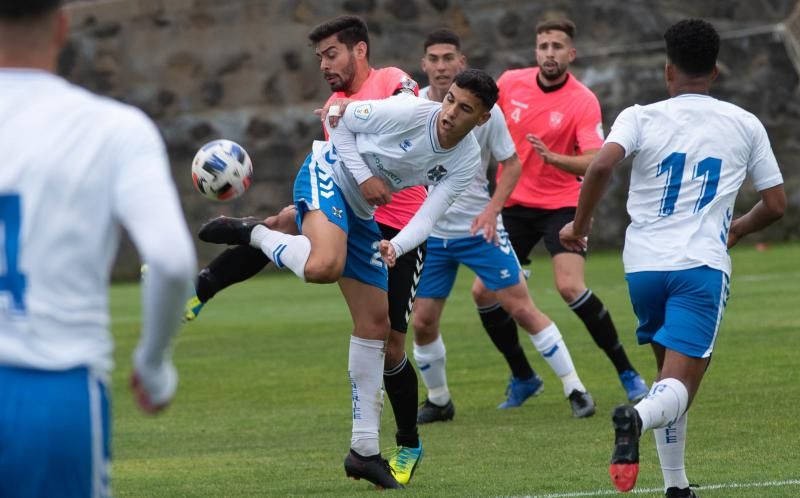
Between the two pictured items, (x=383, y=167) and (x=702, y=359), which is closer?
(x=702, y=359)

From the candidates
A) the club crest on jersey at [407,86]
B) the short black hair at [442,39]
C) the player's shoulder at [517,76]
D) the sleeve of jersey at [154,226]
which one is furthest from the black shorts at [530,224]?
the sleeve of jersey at [154,226]

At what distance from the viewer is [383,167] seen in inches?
272

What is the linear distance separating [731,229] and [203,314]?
1266cm

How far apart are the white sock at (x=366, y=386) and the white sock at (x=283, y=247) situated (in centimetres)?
45

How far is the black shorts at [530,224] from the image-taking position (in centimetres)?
1007

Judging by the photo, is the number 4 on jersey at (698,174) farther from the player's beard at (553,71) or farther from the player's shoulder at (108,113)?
the player's beard at (553,71)

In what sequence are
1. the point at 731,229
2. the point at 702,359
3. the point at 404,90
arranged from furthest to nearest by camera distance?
the point at 404,90 → the point at 731,229 → the point at 702,359

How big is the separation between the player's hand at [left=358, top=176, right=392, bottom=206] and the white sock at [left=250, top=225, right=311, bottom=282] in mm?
358

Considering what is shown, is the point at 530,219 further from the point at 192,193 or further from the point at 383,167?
the point at 192,193

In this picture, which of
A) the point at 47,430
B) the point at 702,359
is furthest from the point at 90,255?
the point at 702,359

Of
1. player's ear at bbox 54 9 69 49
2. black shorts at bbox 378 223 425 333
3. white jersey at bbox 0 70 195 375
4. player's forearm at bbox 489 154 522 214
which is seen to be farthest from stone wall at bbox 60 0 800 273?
white jersey at bbox 0 70 195 375

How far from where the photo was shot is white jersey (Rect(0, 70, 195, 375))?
3012 millimetres

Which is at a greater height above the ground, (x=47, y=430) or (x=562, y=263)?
(x=47, y=430)

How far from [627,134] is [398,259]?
195cm
